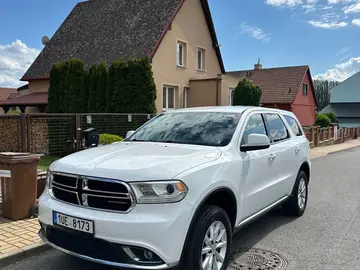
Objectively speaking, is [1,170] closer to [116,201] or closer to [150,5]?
[116,201]

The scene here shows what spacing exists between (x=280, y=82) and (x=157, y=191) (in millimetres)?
31385

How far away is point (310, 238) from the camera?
502 cm

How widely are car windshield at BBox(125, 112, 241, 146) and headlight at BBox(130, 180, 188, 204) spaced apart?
3.83ft

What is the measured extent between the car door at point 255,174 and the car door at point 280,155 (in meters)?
0.10

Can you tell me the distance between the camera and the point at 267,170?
466 cm

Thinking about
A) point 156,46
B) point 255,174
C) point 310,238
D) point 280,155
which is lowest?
point 310,238

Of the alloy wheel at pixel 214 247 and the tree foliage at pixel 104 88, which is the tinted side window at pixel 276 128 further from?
the tree foliage at pixel 104 88

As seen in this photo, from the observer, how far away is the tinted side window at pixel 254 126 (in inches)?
171

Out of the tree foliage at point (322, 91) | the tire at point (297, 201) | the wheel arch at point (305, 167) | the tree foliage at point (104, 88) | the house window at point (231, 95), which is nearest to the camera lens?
the tire at point (297, 201)

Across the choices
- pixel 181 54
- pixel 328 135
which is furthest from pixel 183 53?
pixel 328 135

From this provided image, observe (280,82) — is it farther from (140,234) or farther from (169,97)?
(140,234)

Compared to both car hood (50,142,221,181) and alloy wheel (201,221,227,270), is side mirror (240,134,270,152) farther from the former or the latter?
alloy wheel (201,221,227,270)

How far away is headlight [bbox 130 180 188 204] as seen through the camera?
300cm

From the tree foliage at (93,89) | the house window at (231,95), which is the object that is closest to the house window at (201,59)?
the house window at (231,95)
